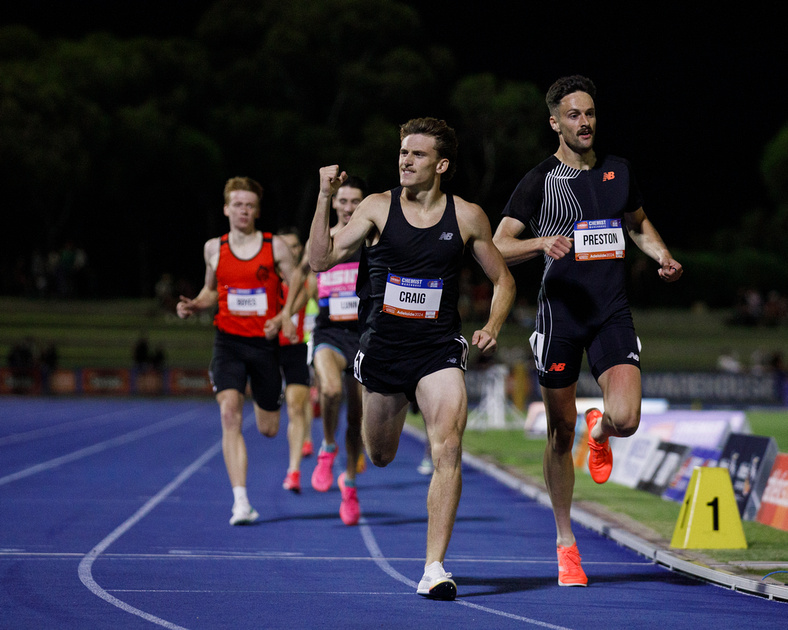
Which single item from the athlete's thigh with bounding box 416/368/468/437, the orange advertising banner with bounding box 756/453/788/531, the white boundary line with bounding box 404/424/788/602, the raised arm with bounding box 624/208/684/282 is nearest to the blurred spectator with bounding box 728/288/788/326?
the white boundary line with bounding box 404/424/788/602

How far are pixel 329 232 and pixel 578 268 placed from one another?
1.34 m

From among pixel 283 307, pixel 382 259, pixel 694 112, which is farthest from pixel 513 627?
pixel 694 112

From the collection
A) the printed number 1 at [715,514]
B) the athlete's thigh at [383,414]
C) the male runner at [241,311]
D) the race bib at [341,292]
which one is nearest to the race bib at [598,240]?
the athlete's thigh at [383,414]

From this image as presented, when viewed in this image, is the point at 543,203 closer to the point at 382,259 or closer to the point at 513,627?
the point at 382,259

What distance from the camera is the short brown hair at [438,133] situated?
5.45 m

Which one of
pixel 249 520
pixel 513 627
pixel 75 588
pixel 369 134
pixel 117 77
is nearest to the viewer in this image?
pixel 513 627

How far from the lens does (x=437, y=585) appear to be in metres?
5.03

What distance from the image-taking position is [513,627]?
4.53m

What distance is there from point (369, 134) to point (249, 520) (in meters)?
41.8

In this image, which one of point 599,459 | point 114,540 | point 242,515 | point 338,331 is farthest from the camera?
point 338,331

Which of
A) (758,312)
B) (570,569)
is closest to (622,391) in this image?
(570,569)

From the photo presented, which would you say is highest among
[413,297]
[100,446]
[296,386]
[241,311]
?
[413,297]

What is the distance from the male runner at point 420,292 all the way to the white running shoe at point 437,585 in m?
0.02

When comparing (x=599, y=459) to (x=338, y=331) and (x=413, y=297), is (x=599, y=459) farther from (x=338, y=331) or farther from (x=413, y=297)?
(x=338, y=331)
